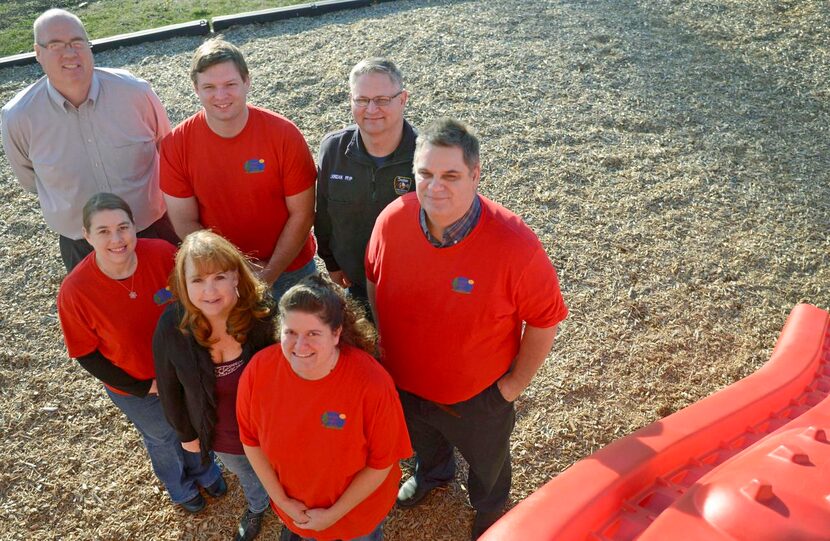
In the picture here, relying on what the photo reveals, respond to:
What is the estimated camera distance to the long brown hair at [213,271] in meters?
2.62

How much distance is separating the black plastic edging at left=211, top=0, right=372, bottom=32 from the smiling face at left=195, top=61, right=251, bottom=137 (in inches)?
260

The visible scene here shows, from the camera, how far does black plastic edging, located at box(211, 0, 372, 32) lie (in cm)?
919

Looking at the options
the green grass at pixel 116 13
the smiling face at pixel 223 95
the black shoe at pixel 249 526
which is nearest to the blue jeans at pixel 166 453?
the black shoe at pixel 249 526

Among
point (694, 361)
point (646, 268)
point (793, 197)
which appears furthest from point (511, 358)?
point (793, 197)

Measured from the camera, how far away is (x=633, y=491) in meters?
2.60

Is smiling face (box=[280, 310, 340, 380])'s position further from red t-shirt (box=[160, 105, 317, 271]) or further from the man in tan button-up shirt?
the man in tan button-up shirt

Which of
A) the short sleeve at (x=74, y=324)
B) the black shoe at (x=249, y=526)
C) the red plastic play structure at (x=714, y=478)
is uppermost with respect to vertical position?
the short sleeve at (x=74, y=324)

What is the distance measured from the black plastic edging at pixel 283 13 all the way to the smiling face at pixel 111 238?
278 inches

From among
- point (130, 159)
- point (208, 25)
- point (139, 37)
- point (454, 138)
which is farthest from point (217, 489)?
point (208, 25)

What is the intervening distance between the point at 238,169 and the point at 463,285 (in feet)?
4.28

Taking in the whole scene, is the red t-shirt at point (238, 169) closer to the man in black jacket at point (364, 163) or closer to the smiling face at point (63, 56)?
the man in black jacket at point (364, 163)

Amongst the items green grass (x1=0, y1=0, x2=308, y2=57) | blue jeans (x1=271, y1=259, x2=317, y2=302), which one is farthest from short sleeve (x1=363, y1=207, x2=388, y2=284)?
green grass (x1=0, y1=0, x2=308, y2=57)

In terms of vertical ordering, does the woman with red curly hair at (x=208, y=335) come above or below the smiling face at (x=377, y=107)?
below

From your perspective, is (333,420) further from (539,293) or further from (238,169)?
(238,169)
